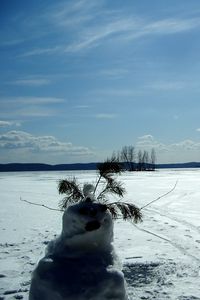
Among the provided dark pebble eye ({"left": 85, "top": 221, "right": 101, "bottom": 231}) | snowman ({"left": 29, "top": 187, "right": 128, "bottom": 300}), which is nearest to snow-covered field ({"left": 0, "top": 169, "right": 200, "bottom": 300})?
snowman ({"left": 29, "top": 187, "right": 128, "bottom": 300})

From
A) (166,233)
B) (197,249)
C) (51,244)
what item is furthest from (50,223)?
(51,244)

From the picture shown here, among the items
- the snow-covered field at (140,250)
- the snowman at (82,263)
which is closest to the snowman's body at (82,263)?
the snowman at (82,263)

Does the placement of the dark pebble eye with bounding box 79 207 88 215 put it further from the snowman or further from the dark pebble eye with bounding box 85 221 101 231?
the dark pebble eye with bounding box 85 221 101 231

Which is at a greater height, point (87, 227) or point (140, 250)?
point (87, 227)

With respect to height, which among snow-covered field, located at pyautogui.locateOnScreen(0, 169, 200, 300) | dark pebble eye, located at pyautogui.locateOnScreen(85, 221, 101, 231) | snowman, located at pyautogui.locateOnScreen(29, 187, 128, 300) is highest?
dark pebble eye, located at pyautogui.locateOnScreen(85, 221, 101, 231)

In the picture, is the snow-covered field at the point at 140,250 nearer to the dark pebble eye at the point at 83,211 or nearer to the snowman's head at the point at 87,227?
the snowman's head at the point at 87,227

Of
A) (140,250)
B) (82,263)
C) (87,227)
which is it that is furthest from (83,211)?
(140,250)

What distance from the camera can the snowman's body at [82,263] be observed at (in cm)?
357

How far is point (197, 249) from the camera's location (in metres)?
8.03

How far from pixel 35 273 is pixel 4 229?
274 inches

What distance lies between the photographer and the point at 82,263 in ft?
12.2

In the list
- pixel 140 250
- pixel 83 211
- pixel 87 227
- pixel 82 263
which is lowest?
pixel 140 250

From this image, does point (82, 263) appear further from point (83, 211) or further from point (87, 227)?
point (83, 211)

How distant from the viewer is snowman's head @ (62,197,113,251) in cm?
377
